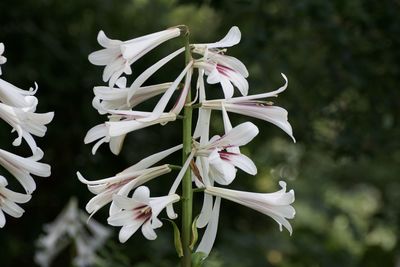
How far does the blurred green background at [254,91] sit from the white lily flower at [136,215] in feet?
6.30

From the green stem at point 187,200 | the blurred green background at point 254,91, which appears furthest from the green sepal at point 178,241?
the blurred green background at point 254,91

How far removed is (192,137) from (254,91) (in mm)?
2010

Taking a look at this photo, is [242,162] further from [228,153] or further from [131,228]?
[131,228]

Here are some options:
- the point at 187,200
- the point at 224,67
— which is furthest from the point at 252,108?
the point at 187,200

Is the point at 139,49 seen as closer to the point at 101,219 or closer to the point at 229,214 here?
the point at 101,219

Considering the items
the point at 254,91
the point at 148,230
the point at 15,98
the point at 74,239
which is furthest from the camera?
the point at 254,91

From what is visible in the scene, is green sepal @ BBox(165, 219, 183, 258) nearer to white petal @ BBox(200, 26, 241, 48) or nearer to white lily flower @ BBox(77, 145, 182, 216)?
white lily flower @ BBox(77, 145, 182, 216)

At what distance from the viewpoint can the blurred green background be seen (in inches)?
155

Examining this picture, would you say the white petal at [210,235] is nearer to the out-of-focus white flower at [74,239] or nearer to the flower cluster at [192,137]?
the flower cluster at [192,137]

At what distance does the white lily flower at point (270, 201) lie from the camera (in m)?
1.83

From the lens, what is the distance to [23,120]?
1.84 m

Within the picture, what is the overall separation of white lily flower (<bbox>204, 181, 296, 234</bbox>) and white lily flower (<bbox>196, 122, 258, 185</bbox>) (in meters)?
0.06

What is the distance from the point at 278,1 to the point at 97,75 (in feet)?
3.11

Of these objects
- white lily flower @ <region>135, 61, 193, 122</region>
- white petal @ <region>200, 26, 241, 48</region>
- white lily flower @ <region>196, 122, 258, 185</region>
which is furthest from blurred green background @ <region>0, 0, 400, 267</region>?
white lily flower @ <region>196, 122, 258, 185</region>
